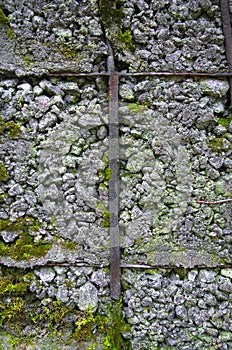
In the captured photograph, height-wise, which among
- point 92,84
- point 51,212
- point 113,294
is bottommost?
point 113,294

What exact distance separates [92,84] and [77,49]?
0.25m

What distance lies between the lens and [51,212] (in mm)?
2283

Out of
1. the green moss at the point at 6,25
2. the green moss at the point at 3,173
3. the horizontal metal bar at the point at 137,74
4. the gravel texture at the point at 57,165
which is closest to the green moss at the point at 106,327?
the gravel texture at the point at 57,165

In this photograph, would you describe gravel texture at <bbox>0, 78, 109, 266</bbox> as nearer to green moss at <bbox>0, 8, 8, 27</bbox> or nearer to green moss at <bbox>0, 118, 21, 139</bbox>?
green moss at <bbox>0, 118, 21, 139</bbox>

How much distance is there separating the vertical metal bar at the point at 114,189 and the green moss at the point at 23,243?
0.43 meters

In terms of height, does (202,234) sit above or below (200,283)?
above

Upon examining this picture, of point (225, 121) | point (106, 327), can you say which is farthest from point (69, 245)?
point (225, 121)

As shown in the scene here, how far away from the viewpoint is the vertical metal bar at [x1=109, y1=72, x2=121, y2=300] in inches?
90.2

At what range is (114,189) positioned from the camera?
2312 millimetres

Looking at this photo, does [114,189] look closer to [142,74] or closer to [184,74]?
[142,74]

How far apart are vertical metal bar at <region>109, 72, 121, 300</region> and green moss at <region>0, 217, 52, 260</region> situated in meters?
0.43

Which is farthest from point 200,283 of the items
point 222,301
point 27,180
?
point 27,180

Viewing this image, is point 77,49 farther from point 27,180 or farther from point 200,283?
point 200,283

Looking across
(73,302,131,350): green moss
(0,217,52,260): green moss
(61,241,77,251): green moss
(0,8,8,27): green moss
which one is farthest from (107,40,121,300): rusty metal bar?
(0,8,8,27): green moss
